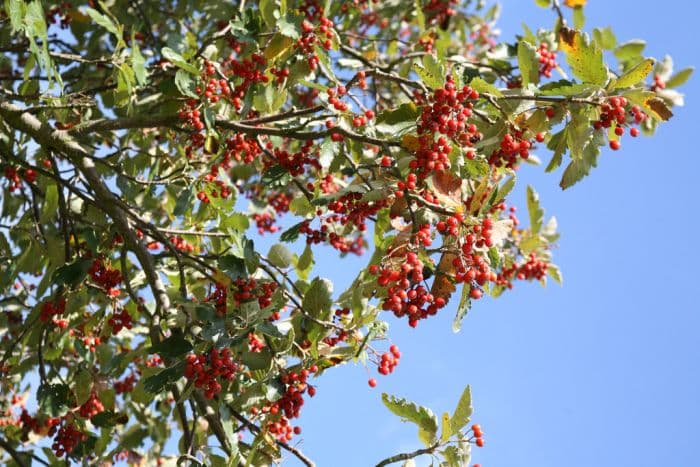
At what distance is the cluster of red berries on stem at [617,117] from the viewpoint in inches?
116

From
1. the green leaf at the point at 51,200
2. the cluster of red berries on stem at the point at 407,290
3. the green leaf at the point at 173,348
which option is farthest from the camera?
the green leaf at the point at 51,200

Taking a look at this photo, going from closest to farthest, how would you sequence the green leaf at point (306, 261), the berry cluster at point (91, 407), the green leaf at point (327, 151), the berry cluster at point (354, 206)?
the berry cluster at point (354, 206), the green leaf at point (327, 151), the green leaf at point (306, 261), the berry cluster at point (91, 407)

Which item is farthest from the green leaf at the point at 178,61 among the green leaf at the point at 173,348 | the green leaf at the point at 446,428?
the green leaf at the point at 446,428

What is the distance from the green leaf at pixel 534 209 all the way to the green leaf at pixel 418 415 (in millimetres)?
1971

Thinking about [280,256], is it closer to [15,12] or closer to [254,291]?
[254,291]

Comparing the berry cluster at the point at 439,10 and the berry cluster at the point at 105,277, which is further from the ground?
the berry cluster at the point at 439,10

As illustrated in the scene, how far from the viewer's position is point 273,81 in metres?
3.79

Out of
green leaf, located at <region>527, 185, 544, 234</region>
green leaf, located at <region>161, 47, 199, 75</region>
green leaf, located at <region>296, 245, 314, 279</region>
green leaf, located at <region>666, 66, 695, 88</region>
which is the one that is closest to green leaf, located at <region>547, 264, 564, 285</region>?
green leaf, located at <region>527, 185, 544, 234</region>

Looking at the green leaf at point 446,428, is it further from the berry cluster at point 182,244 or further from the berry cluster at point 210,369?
the berry cluster at point 182,244

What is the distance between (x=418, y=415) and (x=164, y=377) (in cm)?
106

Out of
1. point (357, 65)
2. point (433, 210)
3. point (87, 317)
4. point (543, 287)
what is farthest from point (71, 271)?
point (543, 287)

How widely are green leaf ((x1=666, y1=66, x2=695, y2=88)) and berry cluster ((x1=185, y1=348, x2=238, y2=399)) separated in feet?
9.76

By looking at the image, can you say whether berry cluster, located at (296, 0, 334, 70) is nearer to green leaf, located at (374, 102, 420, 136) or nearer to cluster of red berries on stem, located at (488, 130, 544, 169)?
green leaf, located at (374, 102, 420, 136)

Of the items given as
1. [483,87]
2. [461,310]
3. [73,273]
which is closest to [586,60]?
[483,87]
